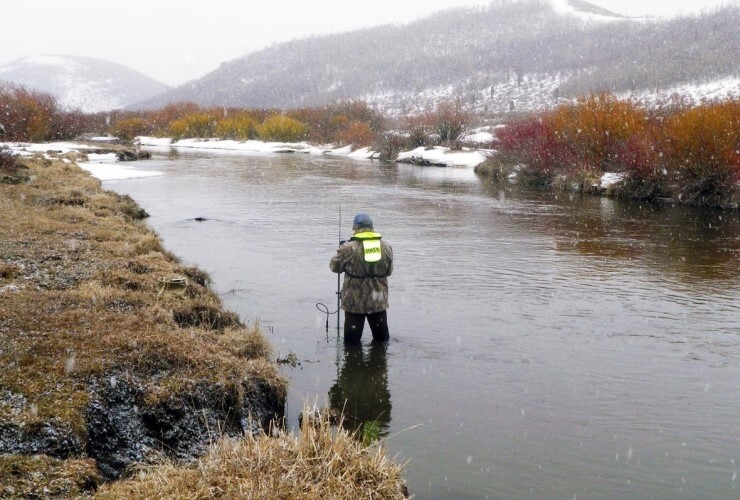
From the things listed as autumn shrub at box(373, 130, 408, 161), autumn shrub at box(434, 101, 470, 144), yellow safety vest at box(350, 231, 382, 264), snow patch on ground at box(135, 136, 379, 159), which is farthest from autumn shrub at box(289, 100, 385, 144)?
yellow safety vest at box(350, 231, 382, 264)

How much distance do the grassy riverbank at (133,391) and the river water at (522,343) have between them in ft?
3.56

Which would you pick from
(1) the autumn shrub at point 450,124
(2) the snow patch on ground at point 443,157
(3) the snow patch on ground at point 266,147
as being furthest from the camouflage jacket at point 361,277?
(3) the snow patch on ground at point 266,147

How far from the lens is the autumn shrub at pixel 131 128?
4018 inches

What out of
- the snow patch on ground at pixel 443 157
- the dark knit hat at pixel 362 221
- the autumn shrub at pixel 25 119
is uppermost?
Result: the autumn shrub at pixel 25 119

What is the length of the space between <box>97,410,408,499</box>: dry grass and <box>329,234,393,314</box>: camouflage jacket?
442 centimetres

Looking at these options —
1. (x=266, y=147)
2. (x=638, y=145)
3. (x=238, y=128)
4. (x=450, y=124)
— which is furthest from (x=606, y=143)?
(x=238, y=128)

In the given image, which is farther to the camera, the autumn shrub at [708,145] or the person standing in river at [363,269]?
the autumn shrub at [708,145]

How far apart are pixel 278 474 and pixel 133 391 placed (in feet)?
7.97

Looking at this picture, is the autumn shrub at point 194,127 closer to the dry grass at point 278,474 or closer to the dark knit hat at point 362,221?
the dark knit hat at point 362,221

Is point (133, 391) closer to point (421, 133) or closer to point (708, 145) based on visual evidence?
point (708, 145)

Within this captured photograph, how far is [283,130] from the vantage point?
318ft

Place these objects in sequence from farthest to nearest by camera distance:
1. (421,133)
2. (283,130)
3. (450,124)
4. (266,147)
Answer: (283,130) → (266,147) → (421,133) → (450,124)

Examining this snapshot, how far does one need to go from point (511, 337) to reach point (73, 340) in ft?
22.1

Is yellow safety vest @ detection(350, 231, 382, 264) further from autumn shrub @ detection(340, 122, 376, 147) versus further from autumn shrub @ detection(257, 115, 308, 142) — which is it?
autumn shrub @ detection(257, 115, 308, 142)
